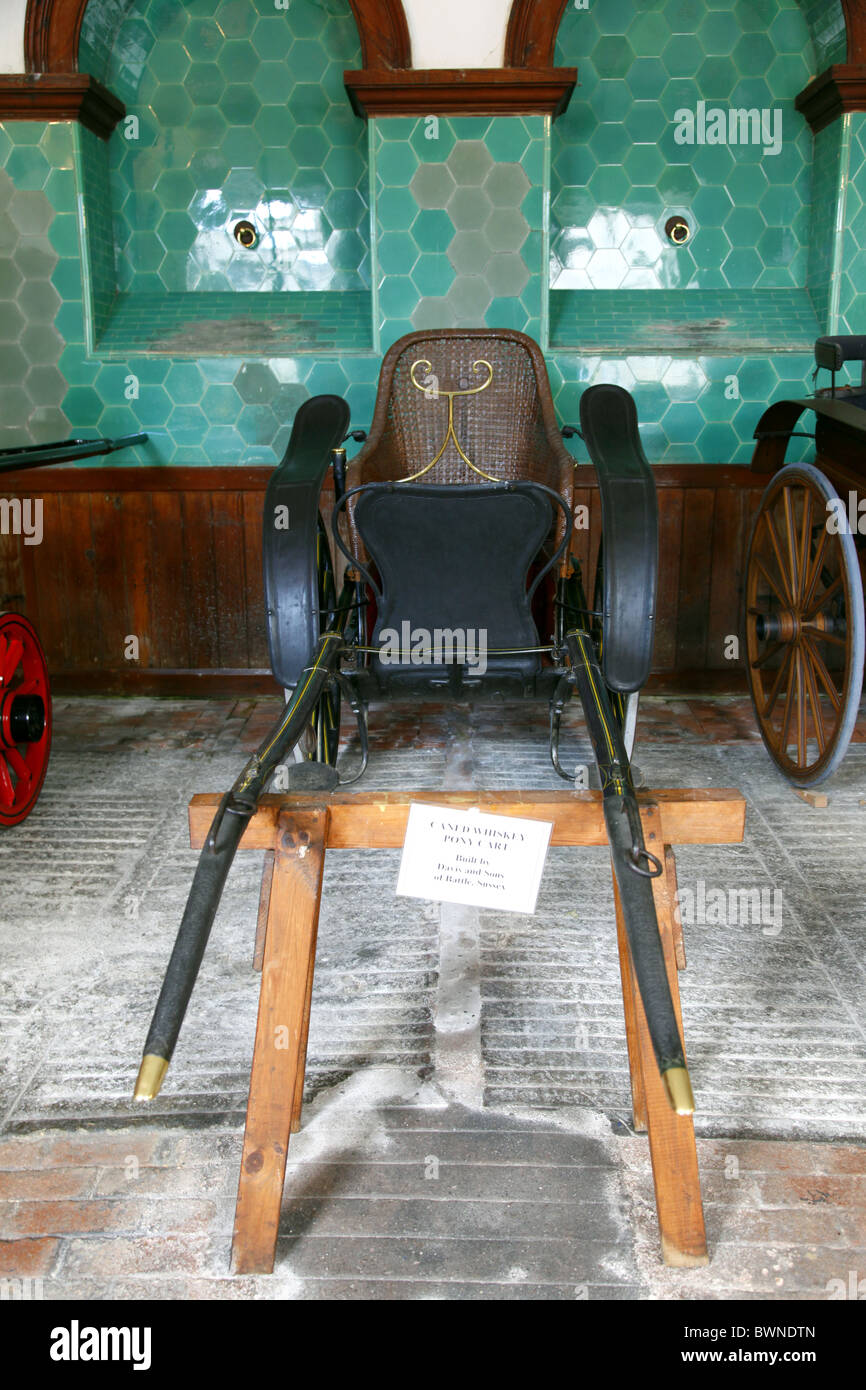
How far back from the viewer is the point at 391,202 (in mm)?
4262

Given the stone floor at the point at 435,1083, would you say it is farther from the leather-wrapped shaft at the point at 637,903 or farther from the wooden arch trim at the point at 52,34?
the wooden arch trim at the point at 52,34

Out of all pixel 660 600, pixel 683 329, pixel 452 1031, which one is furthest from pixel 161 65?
pixel 452 1031

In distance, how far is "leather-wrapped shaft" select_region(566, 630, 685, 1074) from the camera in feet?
4.40

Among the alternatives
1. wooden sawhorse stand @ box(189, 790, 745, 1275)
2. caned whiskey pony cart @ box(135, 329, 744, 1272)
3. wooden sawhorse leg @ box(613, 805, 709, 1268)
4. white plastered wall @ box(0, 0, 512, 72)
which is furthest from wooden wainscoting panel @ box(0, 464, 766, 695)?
wooden sawhorse leg @ box(613, 805, 709, 1268)

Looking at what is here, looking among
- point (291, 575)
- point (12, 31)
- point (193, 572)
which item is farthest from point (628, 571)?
point (12, 31)

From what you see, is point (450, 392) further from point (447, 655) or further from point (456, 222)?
point (447, 655)

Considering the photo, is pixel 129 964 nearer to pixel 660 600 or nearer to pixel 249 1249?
pixel 249 1249

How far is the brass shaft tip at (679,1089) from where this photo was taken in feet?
4.19

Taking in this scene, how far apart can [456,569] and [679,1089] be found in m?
1.86

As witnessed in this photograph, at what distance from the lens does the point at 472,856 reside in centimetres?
165

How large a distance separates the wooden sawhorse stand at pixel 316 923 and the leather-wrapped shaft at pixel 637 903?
0.06m

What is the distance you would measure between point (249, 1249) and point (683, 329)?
12.8 feet

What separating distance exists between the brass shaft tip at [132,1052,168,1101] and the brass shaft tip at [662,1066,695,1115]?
58cm

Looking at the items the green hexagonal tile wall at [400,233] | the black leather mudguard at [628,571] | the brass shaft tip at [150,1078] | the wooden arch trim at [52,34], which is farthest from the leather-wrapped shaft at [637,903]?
the wooden arch trim at [52,34]
